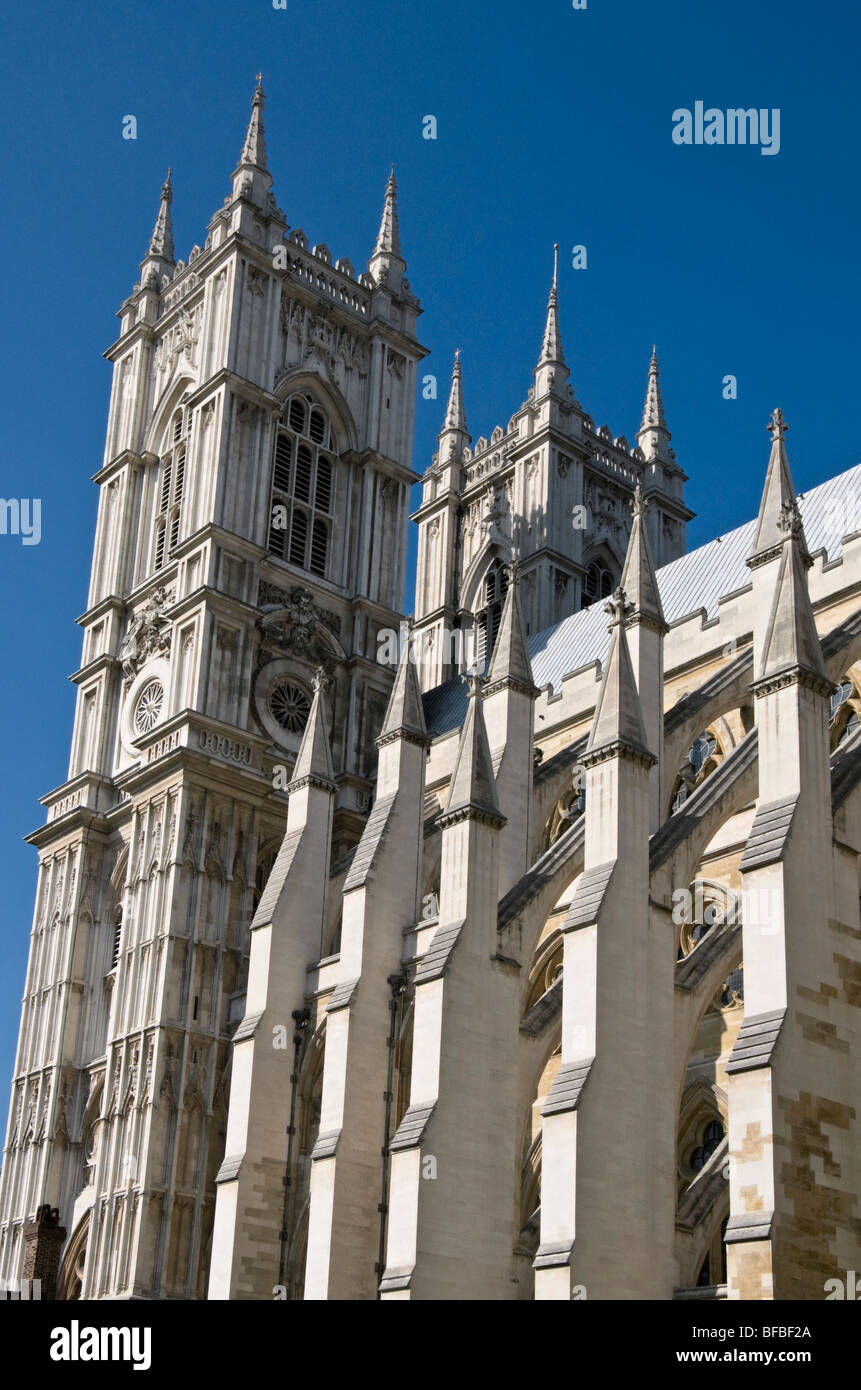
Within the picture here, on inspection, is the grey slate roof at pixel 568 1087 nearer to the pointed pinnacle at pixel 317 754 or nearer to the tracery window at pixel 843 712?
the tracery window at pixel 843 712

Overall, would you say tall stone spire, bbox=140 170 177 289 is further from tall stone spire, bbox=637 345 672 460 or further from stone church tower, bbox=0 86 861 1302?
tall stone spire, bbox=637 345 672 460

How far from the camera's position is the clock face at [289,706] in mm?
41750

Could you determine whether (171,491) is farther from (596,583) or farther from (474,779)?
(474,779)

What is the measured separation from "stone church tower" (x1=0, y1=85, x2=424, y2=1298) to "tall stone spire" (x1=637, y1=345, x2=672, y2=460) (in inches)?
432

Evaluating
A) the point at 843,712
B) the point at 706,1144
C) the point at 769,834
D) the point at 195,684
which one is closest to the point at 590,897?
the point at 769,834

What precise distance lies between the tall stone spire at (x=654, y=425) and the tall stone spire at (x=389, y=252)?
36.6 ft

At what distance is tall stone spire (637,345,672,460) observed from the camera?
2224 inches

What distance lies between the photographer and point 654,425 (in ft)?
188

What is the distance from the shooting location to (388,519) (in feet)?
152

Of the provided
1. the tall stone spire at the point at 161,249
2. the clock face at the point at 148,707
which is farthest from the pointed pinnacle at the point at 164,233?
the clock face at the point at 148,707
